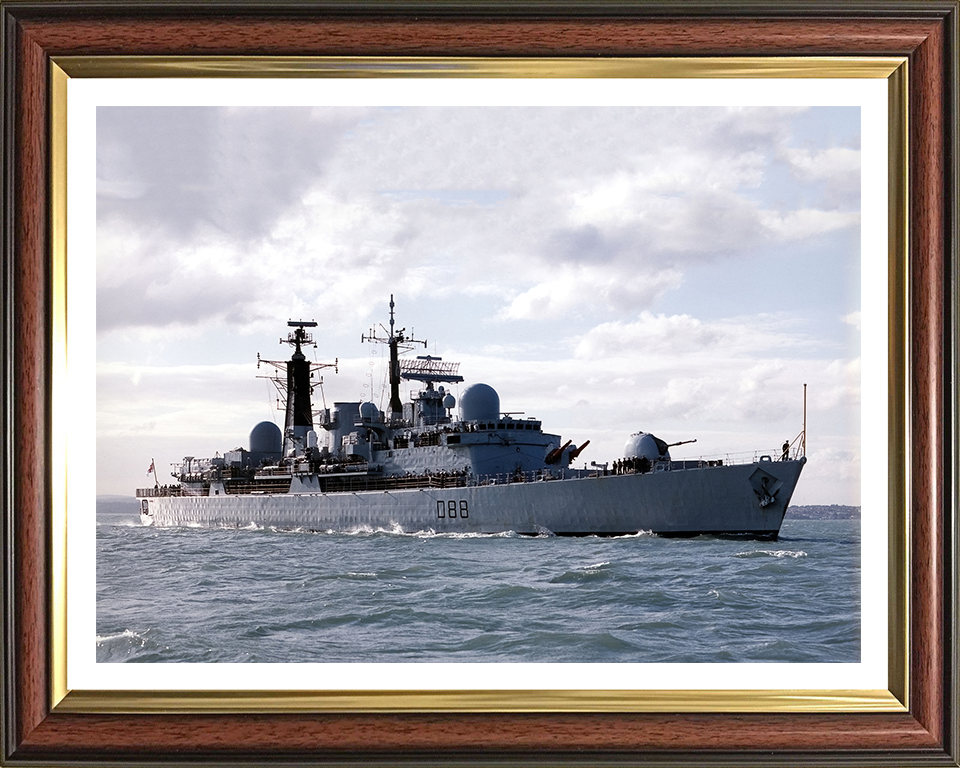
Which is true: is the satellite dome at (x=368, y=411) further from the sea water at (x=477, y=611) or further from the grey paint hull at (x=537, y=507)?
the sea water at (x=477, y=611)

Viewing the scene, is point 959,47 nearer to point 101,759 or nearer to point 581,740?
point 581,740

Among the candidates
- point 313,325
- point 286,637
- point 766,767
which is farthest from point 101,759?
point 313,325

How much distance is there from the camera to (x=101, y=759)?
3254mm

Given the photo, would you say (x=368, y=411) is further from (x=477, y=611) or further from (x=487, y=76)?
(x=487, y=76)

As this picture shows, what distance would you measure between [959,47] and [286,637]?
12.4 ft

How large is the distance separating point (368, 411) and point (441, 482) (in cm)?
501

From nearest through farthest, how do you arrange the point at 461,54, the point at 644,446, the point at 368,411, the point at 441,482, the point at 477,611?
the point at 461,54
the point at 477,611
the point at 644,446
the point at 441,482
the point at 368,411

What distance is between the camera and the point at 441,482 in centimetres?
2008

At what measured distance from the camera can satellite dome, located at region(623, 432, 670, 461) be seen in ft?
22.1

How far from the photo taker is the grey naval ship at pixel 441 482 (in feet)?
48.2

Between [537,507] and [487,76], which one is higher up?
[487,76]

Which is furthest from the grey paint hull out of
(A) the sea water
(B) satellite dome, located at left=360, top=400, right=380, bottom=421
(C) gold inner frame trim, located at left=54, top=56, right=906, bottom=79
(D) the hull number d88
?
(C) gold inner frame trim, located at left=54, top=56, right=906, bottom=79

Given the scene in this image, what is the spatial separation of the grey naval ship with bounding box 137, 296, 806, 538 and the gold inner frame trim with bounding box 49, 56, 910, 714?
6.25 m

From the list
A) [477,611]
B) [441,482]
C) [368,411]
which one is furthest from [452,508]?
[477,611]
